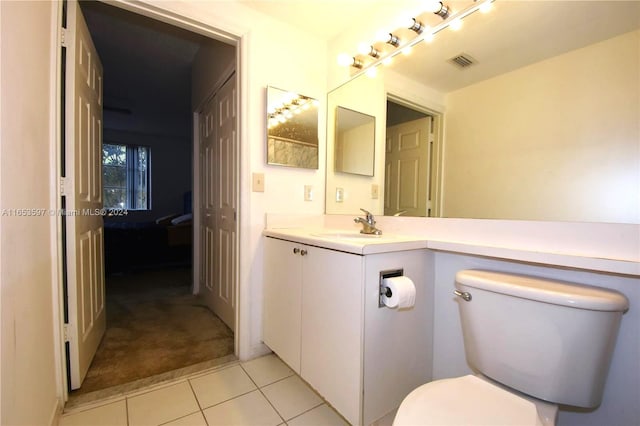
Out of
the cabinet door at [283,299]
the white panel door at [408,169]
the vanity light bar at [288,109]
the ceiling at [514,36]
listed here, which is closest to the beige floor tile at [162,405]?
the cabinet door at [283,299]

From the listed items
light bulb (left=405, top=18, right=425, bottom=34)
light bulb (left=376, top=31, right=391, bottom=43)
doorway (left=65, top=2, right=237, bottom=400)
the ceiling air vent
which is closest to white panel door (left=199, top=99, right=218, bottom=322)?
doorway (left=65, top=2, right=237, bottom=400)

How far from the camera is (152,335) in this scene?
77.5 inches

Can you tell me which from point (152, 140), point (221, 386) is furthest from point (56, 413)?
point (152, 140)

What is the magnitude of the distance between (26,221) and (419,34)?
1.87 metres

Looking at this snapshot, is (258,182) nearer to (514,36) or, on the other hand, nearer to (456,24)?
(456,24)

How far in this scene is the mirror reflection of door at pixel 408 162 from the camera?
4.82ft

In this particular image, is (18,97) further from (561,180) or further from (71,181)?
(561,180)

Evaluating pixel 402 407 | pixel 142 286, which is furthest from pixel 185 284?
pixel 402 407

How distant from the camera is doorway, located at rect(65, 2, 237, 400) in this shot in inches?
86.0

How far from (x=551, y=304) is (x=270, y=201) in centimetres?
142

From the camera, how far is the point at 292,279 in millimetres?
1424

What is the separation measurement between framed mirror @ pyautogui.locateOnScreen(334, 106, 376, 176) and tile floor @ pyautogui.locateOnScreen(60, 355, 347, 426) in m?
1.34

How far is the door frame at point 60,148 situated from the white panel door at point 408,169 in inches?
34.4

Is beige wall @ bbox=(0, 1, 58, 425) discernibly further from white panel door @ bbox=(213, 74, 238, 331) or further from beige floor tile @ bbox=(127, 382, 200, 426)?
white panel door @ bbox=(213, 74, 238, 331)
